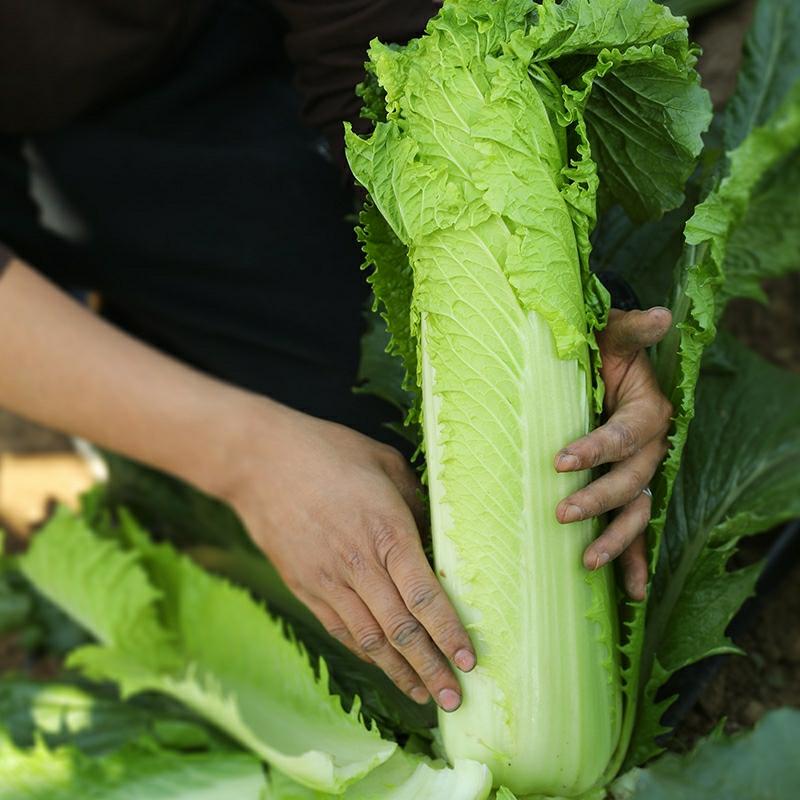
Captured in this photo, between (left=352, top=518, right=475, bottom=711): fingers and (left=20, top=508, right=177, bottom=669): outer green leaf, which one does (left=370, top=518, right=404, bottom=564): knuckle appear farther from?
(left=20, top=508, right=177, bottom=669): outer green leaf

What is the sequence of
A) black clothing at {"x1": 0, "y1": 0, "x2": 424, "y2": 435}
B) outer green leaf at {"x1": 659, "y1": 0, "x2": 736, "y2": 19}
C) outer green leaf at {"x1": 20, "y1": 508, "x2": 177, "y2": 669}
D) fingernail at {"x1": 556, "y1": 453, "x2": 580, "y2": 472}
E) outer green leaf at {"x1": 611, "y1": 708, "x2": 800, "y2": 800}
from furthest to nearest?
1. black clothing at {"x1": 0, "y1": 0, "x2": 424, "y2": 435}
2. outer green leaf at {"x1": 20, "y1": 508, "x2": 177, "y2": 669}
3. outer green leaf at {"x1": 659, "y1": 0, "x2": 736, "y2": 19}
4. fingernail at {"x1": 556, "y1": 453, "x2": 580, "y2": 472}
5. outer green leaf at {"x1": 611, "y1": 708, "x2": 800, "y2": 800}

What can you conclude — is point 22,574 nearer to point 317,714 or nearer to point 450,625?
point 317,714

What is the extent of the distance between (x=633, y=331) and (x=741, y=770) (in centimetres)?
53

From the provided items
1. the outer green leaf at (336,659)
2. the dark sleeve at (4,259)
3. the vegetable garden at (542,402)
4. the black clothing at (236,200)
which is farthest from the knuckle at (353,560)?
the dark sleeve at (4,259)

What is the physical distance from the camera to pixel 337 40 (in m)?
1.80

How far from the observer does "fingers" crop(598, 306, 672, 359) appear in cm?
134

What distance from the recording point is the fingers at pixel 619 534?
134cm

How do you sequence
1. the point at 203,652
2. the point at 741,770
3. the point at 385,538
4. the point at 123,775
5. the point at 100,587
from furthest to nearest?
the point at 100,587 → the point at 203,652 → the point at 123,775 → the point at 385,538 → the point at 741,770

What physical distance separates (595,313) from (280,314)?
96cm

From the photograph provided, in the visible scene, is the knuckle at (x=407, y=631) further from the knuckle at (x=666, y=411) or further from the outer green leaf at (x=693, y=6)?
the outer green leaf at (x=693, y=6)

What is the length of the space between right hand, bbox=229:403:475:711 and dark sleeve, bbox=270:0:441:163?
56 cm

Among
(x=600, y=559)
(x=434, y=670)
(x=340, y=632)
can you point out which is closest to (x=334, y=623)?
(x=340, y=632)

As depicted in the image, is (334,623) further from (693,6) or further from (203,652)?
(693,6)

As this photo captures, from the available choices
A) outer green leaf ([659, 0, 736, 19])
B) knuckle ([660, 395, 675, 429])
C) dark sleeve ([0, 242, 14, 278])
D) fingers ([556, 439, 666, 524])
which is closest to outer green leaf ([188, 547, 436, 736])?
fingers ([556, 439, 666, 524])
